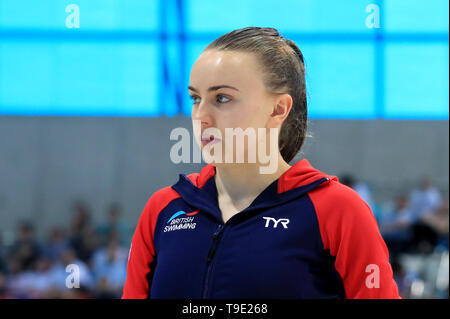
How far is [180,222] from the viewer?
47.8 inches

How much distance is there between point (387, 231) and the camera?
5531mm

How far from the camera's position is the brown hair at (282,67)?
1175mm

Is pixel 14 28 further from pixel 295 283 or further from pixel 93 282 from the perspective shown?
pixel 295 283

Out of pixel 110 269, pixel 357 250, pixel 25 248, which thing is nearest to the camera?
pixel 357 250

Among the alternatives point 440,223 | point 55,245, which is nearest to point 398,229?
point 440,223

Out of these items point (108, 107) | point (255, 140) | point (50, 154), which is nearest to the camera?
point (255, 140)

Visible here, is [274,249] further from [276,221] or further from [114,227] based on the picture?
[114,227]

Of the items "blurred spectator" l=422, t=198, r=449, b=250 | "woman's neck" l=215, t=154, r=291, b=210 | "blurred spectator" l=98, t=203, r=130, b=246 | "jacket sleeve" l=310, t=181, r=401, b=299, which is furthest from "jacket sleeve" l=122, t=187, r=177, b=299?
"blurred spectator" l=422, t=198, r=449, b=250

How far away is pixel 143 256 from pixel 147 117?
5.78m

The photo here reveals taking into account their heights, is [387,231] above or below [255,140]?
below

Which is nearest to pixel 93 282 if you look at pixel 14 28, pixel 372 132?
pixel 14 28

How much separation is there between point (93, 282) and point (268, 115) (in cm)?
434

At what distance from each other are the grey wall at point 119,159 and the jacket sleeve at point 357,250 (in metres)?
5.64

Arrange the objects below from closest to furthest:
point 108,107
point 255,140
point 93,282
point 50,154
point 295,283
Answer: point 295,283 < point 255,140 < point 93,282 < point 108,107 < point 50,154
